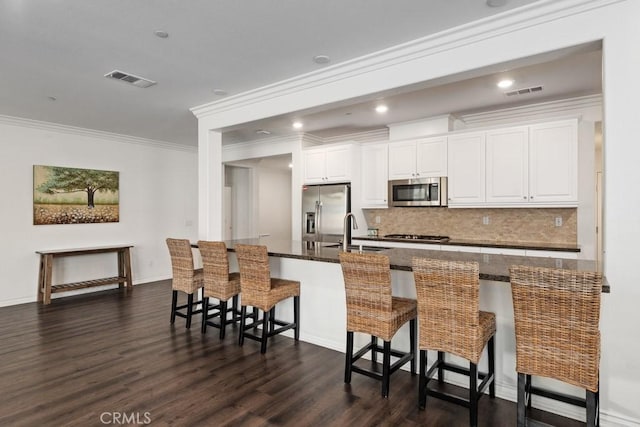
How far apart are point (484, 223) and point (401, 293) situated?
260 cm

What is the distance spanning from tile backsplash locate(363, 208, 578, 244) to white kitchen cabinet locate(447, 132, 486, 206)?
417 mm

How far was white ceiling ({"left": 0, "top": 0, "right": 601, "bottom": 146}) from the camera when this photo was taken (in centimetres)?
254

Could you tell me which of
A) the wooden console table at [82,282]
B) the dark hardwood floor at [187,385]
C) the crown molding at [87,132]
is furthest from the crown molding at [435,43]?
the wooden console table at [82,282]

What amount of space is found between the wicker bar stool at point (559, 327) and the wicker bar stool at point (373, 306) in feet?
2.73

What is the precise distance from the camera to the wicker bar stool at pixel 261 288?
3492 mm

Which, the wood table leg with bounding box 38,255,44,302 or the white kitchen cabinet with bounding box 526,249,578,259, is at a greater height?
the white kitchen cabinet with bounding box 526,249,578,259

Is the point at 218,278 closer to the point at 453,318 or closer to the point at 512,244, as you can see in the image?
the point at 453,318

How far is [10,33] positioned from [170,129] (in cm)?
336

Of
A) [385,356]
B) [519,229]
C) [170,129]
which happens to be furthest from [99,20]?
[519,229]

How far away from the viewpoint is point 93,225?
6445 mm

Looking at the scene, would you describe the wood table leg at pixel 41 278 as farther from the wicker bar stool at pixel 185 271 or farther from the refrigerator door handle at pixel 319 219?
the refrigerator door handle at pixel 319 219

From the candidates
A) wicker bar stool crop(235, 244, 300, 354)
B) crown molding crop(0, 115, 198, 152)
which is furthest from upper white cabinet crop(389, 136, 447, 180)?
crown molding crop(0, 115, 198, 152)

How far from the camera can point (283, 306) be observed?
4.06 metres

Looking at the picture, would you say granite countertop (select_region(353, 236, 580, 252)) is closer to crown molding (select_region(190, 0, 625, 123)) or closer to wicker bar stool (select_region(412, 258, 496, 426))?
wicker bar stool (select_region(412, 258, 496, 426))
